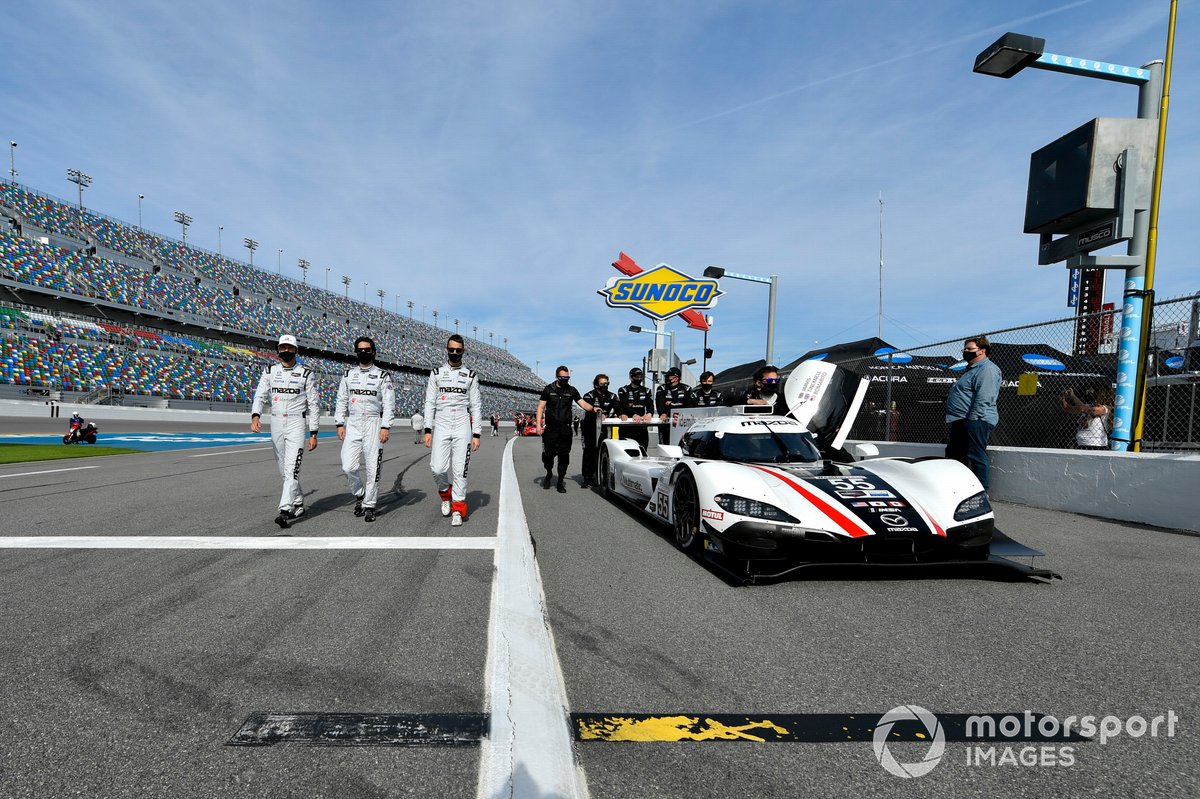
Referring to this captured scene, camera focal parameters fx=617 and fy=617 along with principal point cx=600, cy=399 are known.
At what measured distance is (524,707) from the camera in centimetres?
207

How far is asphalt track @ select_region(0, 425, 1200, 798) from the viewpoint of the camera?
1.72 m

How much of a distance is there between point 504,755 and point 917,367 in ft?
33.4

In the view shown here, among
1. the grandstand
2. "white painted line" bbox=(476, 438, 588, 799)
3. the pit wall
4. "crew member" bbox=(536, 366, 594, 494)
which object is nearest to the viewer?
"white painted line" bbox=(476, 438, 588, 799)

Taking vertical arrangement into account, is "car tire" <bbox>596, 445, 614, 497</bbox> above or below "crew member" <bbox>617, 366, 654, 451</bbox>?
below

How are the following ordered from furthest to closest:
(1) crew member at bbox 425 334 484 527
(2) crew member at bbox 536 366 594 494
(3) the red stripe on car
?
(2) crew member at bbox 536 366 594 494 < (1) crew member at bbox 425 334 484 527 < (3) the red stripe on car

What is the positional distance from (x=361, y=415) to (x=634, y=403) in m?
4.04

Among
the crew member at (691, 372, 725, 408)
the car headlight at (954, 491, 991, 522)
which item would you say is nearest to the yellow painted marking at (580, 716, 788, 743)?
the car headlight at (954, 491, 991, 522)

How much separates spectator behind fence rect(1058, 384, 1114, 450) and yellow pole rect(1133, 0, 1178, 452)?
0.81m

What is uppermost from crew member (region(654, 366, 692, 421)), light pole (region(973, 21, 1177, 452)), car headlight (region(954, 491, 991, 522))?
light pole (region(973, 21, 1177, 452))

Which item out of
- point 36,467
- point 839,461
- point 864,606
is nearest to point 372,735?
point 864,606

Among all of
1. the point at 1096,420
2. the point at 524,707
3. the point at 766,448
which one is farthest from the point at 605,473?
the point at 1096,420

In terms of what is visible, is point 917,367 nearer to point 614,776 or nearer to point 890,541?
point 890,541

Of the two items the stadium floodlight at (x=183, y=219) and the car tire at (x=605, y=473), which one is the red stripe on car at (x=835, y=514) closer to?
the car tire at (x=605, y=473)

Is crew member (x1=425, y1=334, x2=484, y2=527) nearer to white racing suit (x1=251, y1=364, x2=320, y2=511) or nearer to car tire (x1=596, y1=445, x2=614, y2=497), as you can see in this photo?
white racing suit (x1=251, y1=364, x2=320, y2=511)
